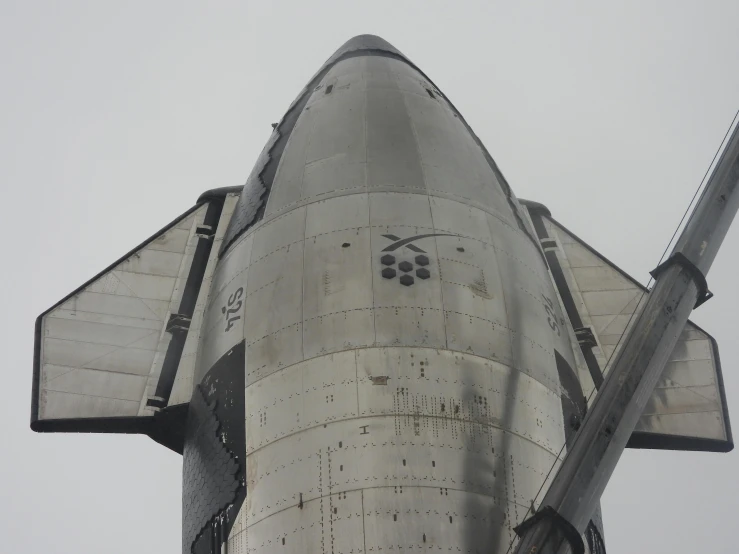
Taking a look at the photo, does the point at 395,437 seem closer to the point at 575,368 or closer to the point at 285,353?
the point at 285,353

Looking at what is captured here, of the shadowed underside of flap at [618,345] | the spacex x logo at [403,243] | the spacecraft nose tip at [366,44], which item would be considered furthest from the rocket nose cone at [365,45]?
the spacex x logo at [403,243]

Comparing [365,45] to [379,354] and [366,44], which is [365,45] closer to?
[366,44]

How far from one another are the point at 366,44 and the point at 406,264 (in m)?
9.94

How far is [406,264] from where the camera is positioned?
61.1 ft

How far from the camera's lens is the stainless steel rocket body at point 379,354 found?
623 inches

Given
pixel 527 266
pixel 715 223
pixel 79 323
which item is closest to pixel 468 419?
pixel 527 266

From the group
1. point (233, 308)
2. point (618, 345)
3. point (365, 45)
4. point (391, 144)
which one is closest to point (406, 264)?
point (233, 308)

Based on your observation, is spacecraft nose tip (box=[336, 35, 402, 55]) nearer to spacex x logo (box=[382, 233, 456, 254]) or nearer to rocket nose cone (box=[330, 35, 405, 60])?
rocket nose cone (box=[330, 35, 405, 60])

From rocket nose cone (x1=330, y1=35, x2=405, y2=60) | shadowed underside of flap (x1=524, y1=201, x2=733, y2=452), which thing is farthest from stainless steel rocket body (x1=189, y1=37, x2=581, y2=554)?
rocket nose cone (x1=330, y1=35, x2=405, y2=60)

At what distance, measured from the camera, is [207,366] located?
63.6 feet

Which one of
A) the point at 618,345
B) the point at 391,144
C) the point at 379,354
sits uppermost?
the point at 391,144

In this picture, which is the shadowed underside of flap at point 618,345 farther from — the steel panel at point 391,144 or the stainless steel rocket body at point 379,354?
the steel panel at point 391,144

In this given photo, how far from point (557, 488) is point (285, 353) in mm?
4702

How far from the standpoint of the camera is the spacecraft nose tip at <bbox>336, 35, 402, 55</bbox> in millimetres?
26923
